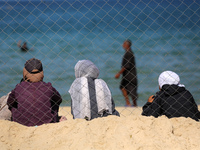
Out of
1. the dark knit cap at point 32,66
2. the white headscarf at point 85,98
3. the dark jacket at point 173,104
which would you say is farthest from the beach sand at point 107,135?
the dark knit cap at point 32,66

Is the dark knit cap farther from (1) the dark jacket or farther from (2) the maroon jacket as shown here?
(1) the dark jacket

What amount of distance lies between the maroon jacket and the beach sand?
214 millimetres

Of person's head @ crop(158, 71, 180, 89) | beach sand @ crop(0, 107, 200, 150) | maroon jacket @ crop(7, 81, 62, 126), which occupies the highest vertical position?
person's head @ crop(158, 71, 180, 89)

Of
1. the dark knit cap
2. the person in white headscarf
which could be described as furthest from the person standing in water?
the dark knit cap

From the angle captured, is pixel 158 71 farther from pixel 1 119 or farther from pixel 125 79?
pixel 1 119

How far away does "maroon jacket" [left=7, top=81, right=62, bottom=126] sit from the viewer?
12.2 feet

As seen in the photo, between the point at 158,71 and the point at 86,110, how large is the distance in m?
7.38

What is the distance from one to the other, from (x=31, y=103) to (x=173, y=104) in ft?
5.67

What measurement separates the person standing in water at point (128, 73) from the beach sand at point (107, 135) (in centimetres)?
272

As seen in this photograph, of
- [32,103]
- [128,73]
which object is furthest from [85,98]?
[128,73]

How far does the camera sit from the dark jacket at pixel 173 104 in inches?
150

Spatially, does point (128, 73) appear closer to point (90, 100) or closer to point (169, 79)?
point (169, 79)

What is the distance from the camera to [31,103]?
372cm

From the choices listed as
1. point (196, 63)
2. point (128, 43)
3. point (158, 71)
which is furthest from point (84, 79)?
point (196, 63)
